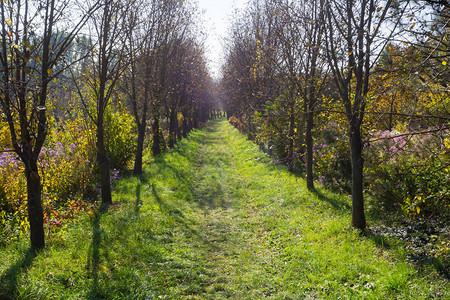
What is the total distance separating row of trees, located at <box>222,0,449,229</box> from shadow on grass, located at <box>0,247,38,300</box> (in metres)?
4.98

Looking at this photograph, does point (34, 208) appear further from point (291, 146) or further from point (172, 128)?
point (172, 128)

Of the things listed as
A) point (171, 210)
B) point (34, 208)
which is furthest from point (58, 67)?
point (171, 210)

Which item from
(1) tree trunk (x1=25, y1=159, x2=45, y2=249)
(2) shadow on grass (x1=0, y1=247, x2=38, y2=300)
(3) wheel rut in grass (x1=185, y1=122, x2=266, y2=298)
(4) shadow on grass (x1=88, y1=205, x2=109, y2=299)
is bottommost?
(3) wheel rut in grass (x1=185, y1=122, x2=266, y2=298)

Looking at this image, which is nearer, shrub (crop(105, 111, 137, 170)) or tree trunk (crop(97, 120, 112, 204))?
tree trunk (crop(97, 120, 112, 204))

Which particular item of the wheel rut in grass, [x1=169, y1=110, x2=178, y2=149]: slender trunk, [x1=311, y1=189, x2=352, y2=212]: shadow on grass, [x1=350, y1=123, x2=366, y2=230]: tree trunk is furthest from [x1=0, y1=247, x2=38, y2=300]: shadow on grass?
[x1=169, y1=110, x2=178, y2=149]: slender trunk

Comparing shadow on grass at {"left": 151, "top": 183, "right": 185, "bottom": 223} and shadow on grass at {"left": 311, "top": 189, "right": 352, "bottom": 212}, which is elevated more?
shadow on grass at {"left": 311, "top": 189, "right": 352, "bottom": 212}

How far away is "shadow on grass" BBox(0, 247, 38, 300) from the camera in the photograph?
154 inches

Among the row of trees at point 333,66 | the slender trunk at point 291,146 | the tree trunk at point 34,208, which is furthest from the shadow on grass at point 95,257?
the slender trunk at point 291,146

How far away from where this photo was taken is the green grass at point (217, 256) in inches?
175

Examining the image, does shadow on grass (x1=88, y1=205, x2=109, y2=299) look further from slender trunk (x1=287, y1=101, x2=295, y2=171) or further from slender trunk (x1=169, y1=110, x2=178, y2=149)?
slender trunk (x1=169, y1=110, x2=178, y2=149)

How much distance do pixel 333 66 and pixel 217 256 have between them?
5106mm

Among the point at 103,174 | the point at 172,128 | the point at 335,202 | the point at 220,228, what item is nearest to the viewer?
the point at 220,228

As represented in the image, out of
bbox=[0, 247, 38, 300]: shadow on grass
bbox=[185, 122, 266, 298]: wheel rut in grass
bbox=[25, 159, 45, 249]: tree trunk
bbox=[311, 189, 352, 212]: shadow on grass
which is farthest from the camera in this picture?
bbox=[311, 189, 352, 212]: shadow on grass

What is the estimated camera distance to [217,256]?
617 centimetres
